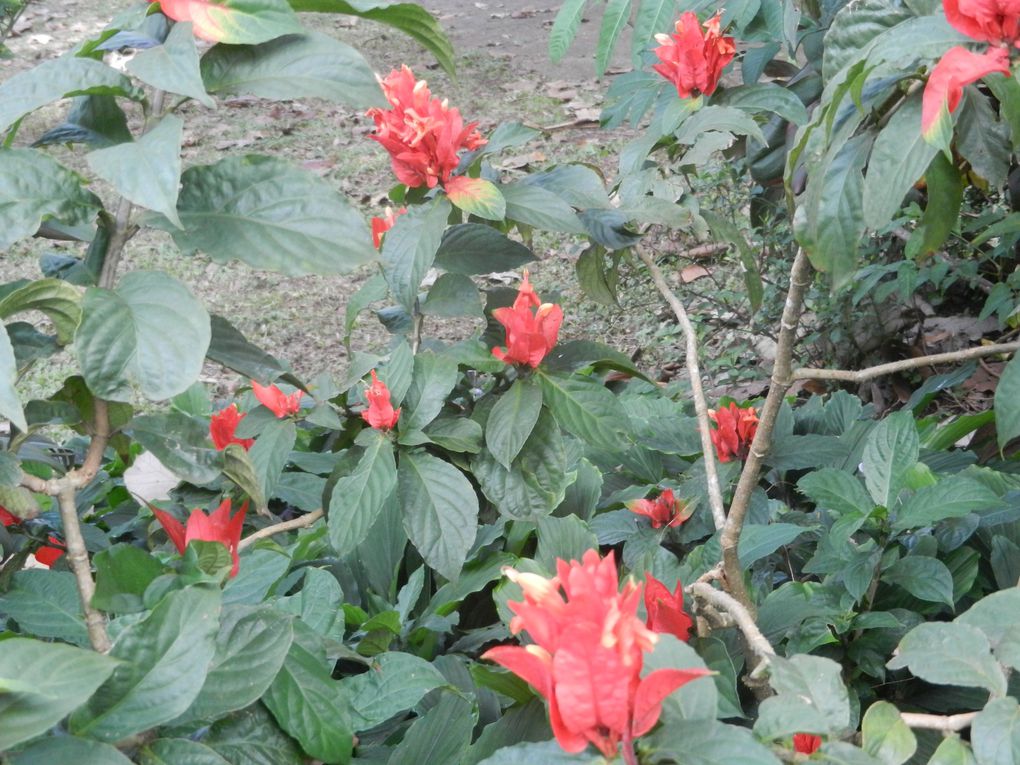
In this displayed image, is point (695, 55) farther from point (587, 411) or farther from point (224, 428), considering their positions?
point (224, 428)

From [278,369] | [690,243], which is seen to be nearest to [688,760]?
[278,369]

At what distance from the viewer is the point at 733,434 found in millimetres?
1577

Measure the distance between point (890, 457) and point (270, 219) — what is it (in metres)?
0.99

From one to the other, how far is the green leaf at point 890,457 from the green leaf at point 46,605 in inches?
40.7

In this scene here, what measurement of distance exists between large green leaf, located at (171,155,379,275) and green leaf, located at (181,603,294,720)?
29 centimetres

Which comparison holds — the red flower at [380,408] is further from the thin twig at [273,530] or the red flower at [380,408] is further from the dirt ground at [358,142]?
the dirt ground at [358,142]

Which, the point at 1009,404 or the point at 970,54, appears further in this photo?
the point at 1009,404

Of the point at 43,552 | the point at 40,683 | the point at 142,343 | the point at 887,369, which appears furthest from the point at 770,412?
the point at 43,552

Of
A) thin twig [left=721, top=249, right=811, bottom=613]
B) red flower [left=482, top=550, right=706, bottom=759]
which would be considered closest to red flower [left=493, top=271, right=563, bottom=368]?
thin twig [left=721, top=249, right=811, bottom=613]

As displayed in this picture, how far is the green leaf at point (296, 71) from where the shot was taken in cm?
85

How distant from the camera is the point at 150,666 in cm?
74

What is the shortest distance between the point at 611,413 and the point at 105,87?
667mm

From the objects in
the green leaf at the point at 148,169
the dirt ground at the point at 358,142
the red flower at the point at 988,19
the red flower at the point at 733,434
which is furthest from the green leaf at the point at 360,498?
the dirt ground at the point at 358,142

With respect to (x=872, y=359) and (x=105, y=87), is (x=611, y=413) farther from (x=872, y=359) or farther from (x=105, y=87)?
(x=872, y=359)
